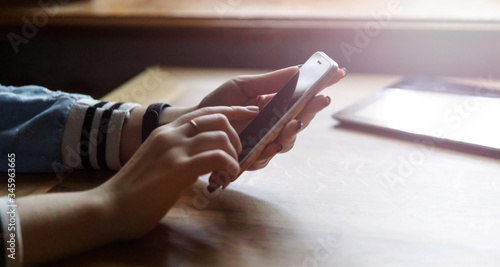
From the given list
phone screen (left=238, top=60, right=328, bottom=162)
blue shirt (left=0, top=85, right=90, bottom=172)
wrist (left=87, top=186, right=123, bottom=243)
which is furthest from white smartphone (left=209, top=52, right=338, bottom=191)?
blue shirt (left=0, top=85, right=90, bottom=172)

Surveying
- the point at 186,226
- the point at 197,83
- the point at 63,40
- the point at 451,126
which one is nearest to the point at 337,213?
the point at 186,226

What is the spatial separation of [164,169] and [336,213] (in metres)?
0.19

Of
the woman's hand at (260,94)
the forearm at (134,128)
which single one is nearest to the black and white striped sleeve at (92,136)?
the forearm at (134,128)

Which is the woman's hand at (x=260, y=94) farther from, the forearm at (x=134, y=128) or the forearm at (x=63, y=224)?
the forearm at (x=63, y=224)

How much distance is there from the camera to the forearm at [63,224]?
455 mm

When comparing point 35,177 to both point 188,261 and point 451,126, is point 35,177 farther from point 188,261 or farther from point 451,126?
point 451,126

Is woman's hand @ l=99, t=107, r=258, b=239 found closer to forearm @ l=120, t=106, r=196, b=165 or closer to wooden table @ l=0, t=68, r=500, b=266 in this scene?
wooden table @ l=0, t=68, r=500, b=266

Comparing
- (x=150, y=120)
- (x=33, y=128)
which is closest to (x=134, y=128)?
(x=150, y=120)

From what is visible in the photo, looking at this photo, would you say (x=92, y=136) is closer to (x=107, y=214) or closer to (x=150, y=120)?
(x=150, y=120)

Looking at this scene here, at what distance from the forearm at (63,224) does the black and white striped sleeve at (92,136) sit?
0.16 m

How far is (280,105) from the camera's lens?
1.99ft

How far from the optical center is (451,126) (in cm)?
75

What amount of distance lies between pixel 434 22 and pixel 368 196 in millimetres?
743

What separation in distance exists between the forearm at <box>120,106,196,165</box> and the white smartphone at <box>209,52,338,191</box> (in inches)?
6.2
